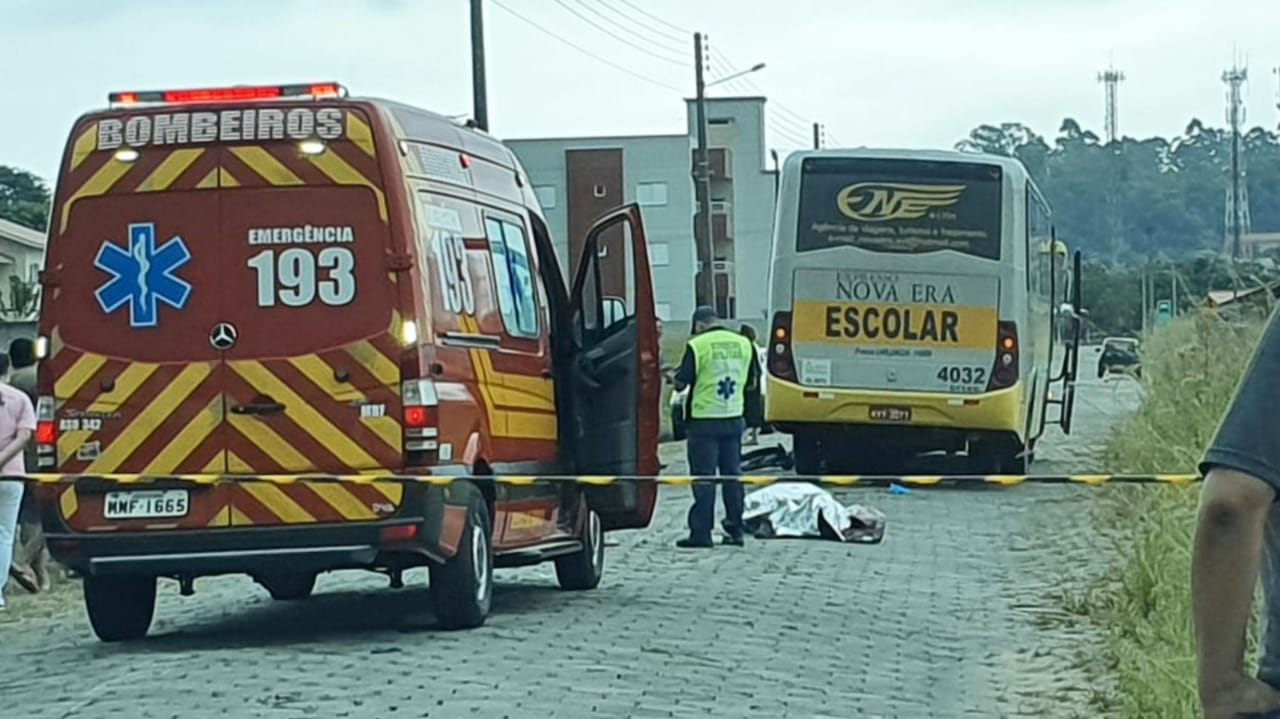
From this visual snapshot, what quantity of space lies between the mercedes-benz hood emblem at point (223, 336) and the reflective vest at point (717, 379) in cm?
629

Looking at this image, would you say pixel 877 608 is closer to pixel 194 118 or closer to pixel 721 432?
pixel 721 432

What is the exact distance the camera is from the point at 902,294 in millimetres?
21469

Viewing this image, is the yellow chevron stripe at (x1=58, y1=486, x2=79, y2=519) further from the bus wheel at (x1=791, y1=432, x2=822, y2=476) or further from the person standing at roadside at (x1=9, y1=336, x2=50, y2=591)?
the bus wheel at (x1=791, y1=432, x2=822, y2=476)

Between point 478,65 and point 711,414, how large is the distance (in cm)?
1435

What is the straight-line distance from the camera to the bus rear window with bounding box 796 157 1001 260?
835 inches

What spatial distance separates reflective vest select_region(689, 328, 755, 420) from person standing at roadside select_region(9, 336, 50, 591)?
4.76m

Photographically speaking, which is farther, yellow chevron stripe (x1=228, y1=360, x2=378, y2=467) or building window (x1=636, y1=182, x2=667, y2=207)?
building window (x1=636, y1=182, x2=667, y2=207)

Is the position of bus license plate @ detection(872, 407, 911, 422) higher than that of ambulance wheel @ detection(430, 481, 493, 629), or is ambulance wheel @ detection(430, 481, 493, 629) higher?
bus license plate @ detection(872, 407, 911, 422)

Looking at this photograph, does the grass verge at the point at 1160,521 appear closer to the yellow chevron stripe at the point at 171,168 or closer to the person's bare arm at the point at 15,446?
the yellow chevron stripe at the point at 171,168

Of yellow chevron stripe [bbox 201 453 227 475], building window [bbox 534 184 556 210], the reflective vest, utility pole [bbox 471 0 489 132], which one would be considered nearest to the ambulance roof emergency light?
yellow chevron stripe [bbox 201 453 227 475]

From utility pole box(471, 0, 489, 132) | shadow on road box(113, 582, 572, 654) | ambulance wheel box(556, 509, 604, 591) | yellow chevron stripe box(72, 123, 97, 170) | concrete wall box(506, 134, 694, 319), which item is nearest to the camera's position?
yellow chevron stripe box(72, 123, 97, 170)

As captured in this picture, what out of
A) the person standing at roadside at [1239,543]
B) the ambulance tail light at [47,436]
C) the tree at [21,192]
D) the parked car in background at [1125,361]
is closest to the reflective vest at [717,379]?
the parked car in background at [1125,361]

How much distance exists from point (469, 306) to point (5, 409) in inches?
149

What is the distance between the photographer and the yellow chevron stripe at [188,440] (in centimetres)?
1005
